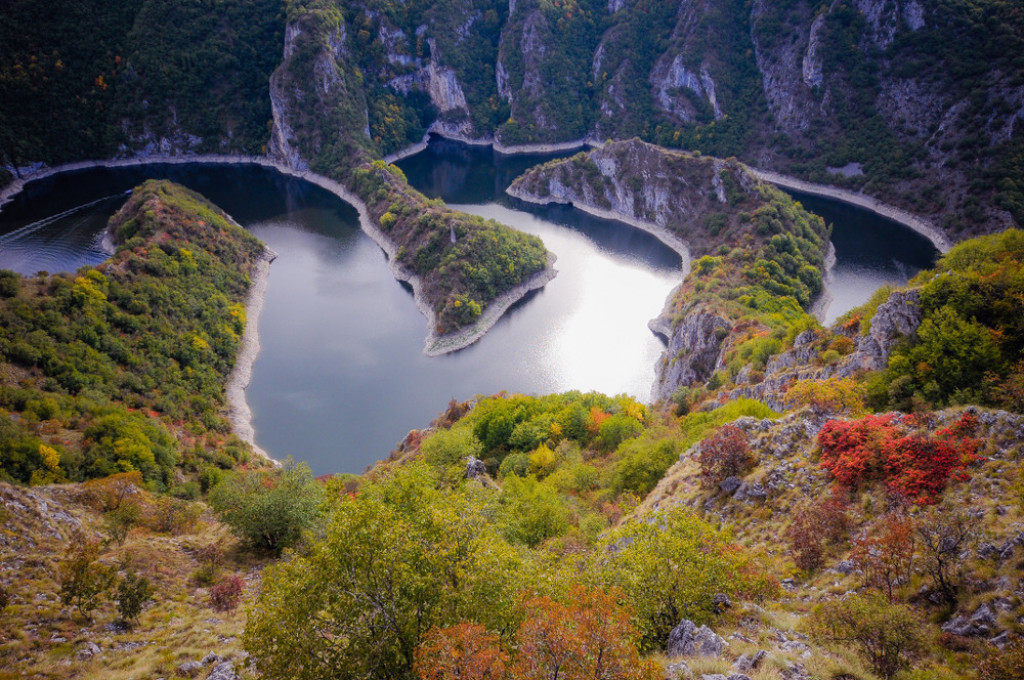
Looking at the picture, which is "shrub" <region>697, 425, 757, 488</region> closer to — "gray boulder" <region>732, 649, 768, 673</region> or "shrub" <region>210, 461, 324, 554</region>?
"gray boulder" <region>732, 649, 768, 673</region>

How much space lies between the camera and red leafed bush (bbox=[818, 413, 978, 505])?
1593 centimetres

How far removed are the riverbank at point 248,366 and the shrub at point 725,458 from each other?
1741 inches

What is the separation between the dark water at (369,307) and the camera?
63.8 meters

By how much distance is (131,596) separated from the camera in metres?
18.5

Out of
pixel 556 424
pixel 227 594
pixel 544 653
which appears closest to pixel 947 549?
pixel 544 653

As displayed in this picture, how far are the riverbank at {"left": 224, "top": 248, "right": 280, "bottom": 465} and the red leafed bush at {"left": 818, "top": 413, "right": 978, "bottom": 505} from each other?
49.6 m

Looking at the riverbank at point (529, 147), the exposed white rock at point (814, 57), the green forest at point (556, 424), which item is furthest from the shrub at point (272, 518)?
the exposed white rock at point (814, 57)

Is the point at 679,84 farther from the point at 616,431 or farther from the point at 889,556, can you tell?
the point at 889,556

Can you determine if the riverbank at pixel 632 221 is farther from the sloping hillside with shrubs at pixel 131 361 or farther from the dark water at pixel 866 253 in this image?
the sloping hillside with shrubs at pixel 131 361

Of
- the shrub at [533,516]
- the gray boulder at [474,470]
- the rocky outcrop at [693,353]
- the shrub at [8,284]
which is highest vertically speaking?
the shrub at [8,284]

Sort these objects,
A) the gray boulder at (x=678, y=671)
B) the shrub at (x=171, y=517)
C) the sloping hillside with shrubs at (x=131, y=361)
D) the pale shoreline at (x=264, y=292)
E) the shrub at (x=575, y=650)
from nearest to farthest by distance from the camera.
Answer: the shrub at (x=575, y=650), the gray boulder at (x=678, y=671), the shrub at (x=171, y=517), the sloping hillside with shrubs at (x=131, y=361), the pale shoreline at (x=264, y=292)

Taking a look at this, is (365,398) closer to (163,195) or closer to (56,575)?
(56,575)

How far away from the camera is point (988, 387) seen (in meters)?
20.3

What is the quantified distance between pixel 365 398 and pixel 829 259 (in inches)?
3058
